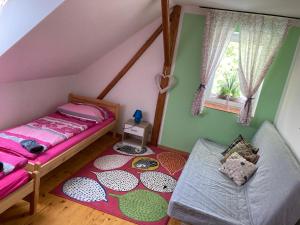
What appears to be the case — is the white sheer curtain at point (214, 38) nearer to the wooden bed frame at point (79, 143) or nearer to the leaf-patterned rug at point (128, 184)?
the leaf-patterned rug at point (128, 184)

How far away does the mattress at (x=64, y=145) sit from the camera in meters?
2.40

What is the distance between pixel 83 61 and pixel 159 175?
75.1 inches

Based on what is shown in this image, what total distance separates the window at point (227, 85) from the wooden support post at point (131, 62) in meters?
1.00

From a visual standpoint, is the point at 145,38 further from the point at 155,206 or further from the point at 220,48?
the point at 155,206

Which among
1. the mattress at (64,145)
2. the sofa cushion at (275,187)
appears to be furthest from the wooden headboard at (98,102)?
the sofa cushion at (275,187)

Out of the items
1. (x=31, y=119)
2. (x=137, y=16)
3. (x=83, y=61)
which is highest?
(x=137, y=16)

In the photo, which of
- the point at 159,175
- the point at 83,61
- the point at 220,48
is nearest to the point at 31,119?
the point at 83,61

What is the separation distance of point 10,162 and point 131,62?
7.52ft

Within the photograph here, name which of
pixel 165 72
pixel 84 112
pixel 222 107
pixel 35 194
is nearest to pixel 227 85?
pixel 222 107

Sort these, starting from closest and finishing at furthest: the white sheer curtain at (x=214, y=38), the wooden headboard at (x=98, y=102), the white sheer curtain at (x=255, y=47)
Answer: the white sheer curtain at (x=255, y=47) → the white sheer curtain at (x=214, y=38) → the wooden headboard at (x=98, y=102)

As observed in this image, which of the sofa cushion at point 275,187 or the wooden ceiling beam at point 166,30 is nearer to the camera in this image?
the sofa cushion at point 275,187

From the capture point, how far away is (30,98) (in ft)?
10.8

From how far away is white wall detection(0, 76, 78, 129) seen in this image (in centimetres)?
292

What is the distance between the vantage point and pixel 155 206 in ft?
8.55
